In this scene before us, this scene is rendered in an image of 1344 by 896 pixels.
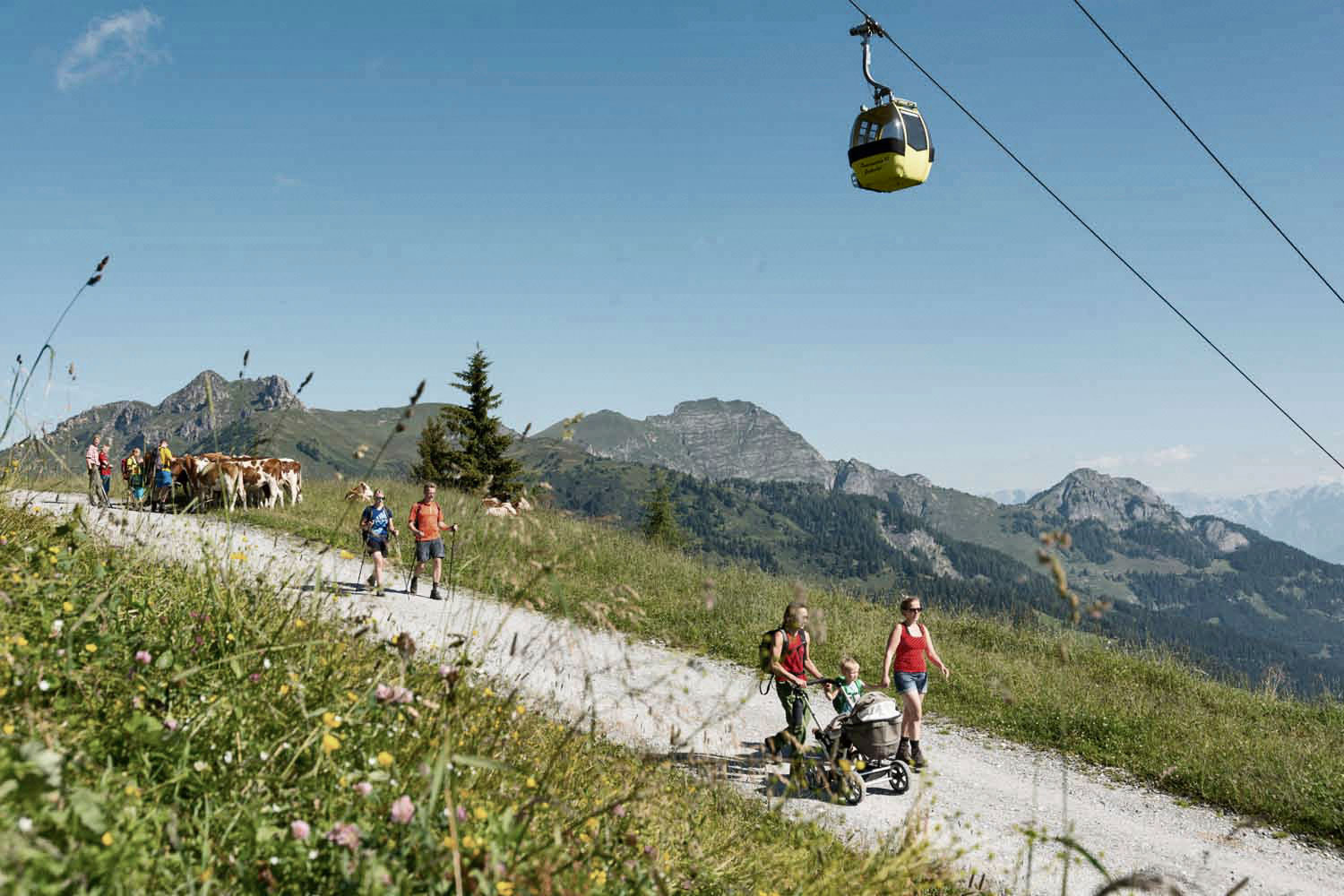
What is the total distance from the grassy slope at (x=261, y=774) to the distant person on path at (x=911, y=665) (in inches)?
221

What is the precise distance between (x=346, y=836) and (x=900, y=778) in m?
8.77

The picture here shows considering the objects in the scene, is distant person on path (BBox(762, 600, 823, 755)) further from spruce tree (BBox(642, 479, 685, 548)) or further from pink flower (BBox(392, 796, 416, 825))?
spruce tree (BBox(642, 479, 685, 548))

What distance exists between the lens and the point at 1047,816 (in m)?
9.86

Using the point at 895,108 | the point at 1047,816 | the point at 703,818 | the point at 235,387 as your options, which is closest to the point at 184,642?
the point at 235,387

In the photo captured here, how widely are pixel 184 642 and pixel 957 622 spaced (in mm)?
18069

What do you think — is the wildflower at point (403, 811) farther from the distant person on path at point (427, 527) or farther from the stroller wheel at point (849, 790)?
the distant person on path at point (427, 527)

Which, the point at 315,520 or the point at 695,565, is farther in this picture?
the point at 315,520

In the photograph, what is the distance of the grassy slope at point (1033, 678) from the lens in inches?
189

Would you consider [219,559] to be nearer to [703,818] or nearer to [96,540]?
[96,540]

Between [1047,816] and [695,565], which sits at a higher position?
[695,565]

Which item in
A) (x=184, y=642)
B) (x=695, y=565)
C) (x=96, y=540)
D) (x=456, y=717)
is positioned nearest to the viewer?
(x=456, y=717)

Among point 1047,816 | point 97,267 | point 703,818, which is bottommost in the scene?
point 1047,816

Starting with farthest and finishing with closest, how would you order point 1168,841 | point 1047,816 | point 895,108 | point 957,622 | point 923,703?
1. point 957,622
2. point 923,703
3. point 895,108
4. point 1047,816
5. point 1168,841

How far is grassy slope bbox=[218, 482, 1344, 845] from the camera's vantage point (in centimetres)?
481
